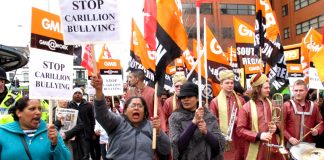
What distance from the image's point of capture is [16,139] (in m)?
4.40

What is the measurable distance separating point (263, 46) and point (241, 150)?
2.90 meters

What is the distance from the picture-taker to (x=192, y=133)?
494 centimetres

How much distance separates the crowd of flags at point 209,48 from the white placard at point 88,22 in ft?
2.67

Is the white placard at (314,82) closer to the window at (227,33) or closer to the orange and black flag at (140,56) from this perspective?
the orange and black flag at (140,56)

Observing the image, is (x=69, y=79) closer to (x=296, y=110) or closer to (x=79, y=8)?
(x=79, y=8)

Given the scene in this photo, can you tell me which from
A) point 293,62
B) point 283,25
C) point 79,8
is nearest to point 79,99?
point 79,8

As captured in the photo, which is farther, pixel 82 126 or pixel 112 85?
pixel 112 85

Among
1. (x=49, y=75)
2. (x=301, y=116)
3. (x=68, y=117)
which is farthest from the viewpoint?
(x=68, y=117)

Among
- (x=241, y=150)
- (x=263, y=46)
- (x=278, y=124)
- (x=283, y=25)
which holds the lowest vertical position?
(x=241, y=150)

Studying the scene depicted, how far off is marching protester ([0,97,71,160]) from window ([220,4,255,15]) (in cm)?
5205

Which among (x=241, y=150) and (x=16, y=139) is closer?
(x=16, y=139)

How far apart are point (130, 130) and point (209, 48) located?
6.57 meters

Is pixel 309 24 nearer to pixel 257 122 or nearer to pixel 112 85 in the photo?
pixel 112 85

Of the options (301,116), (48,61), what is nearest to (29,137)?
(48,61)
